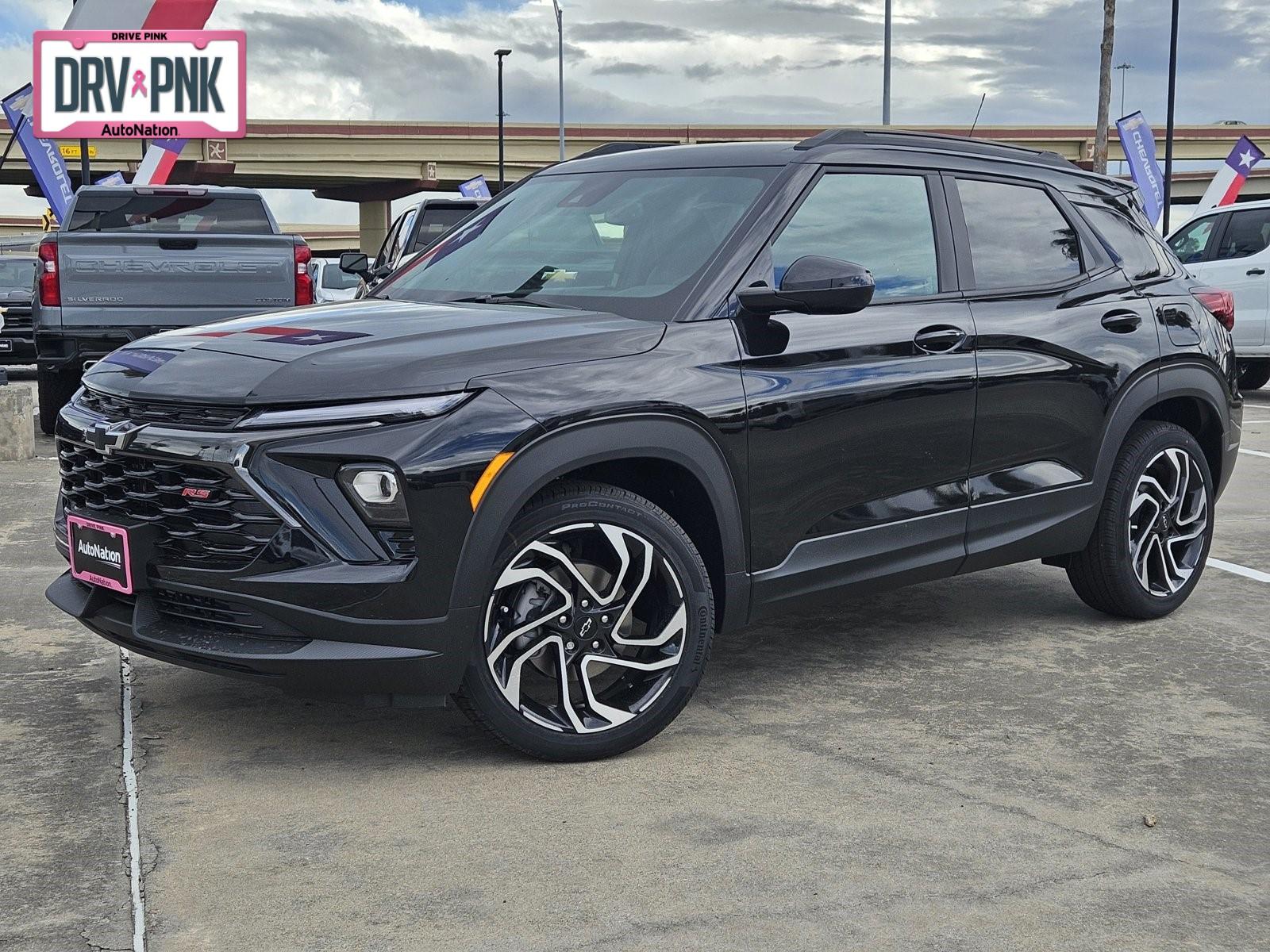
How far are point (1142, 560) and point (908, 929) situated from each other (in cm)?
315

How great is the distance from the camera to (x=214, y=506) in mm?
3852

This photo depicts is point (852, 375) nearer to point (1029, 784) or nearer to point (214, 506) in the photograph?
point (1029, 784)

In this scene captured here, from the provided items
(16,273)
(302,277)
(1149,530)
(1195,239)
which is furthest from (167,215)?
(16,273)

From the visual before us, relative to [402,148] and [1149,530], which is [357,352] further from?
[402,148]

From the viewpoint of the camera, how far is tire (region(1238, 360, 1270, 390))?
16453mm

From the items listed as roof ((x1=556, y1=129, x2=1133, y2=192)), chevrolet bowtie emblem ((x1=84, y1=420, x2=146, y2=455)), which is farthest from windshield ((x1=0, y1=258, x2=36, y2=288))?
chevrolet bowtie emblem ((x1=84, y1=420, x2=146, y2=455))

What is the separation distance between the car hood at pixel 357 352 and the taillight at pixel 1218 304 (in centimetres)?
299

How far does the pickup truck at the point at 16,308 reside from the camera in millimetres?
19641

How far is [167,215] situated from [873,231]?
881 centimetres

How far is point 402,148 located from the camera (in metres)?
68.9

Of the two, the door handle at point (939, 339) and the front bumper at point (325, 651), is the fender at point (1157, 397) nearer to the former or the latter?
the door handle at point (939, 339)

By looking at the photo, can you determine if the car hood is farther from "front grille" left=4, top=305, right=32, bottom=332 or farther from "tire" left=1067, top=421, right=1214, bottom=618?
"front grille" left=4, top=305, right=32, bottom=332

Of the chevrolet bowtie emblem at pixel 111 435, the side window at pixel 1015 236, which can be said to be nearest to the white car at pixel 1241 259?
the side window at pixel 1015 236

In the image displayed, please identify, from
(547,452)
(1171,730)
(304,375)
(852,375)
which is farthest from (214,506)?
(1171,730)
